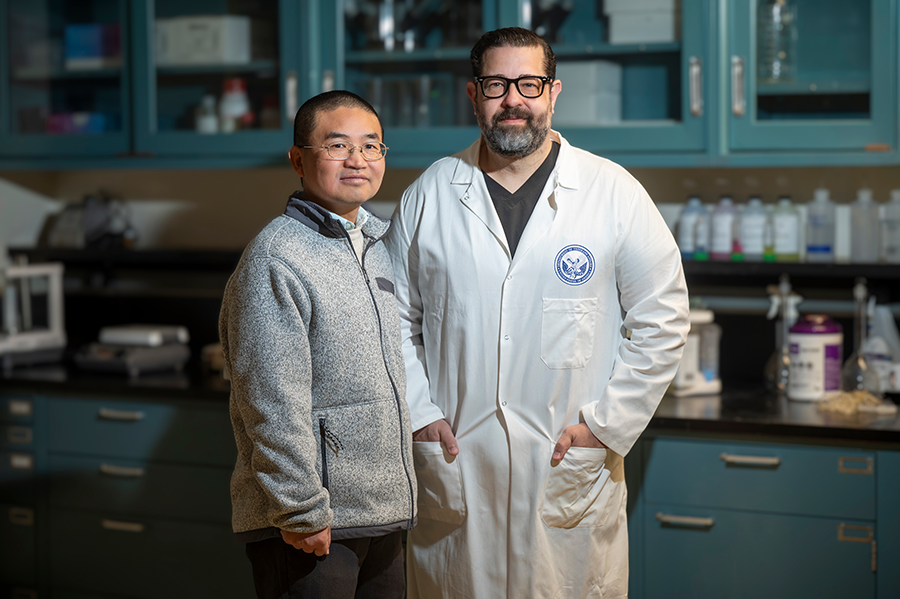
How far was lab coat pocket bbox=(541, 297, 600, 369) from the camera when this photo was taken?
1.63 meters

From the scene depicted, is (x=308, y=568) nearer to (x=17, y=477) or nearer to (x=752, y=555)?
(x=752, y=555)

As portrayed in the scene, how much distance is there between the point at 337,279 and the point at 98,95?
1825 millimetres

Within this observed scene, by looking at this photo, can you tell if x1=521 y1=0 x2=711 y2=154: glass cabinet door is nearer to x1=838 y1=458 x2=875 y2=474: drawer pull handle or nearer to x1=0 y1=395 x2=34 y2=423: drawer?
x1=838 y1=458 x2=875 y2=474: drawer pull handle

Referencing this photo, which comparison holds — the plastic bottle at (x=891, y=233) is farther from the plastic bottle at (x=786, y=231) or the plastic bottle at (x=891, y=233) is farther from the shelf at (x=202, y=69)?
the shelf at (x=202, y=69)

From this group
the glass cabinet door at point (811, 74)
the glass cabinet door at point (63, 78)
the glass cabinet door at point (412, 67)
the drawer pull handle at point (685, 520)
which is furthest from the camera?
the glass cabinet door at point (63, 78)

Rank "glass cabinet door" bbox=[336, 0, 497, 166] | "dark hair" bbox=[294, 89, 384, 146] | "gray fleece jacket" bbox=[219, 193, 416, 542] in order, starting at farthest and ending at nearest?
"glass cabinet door" bbox=[336, 0, 497, 166] → "dark hair" bbox=[294, 89, 384, 146] → "gray fleece jacket" bbox=[219, 193, 416, 542]

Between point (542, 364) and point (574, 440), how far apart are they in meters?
0.16

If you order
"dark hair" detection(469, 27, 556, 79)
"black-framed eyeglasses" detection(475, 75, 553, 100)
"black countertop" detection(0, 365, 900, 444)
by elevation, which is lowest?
"black countertop" detection(0, 365, 900, 444)

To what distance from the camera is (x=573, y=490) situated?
1.66 metres

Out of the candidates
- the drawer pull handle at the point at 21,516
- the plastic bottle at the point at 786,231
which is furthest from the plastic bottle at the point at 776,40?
the drawer pull handle at the point at 21,516

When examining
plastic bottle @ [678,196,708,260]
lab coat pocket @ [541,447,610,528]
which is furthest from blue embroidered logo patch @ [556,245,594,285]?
plastic bottle @ [678,196,708,260]

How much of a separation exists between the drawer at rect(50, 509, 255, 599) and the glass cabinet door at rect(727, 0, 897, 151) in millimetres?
1801

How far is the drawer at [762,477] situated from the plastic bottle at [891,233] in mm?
522

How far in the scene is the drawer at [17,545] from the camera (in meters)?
2.60
